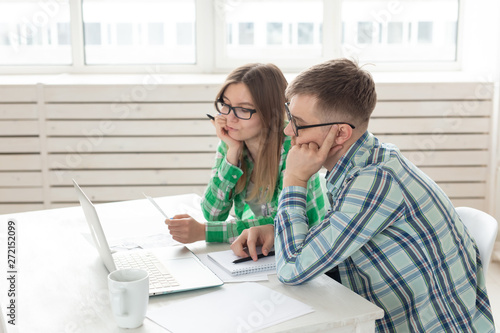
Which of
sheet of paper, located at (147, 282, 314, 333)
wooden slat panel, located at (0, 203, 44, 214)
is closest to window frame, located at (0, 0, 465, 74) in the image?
wooden slat panel, located at (0, 203, 44, 214)

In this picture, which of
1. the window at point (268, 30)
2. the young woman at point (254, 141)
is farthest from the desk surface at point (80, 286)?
the window at point (268, 30)

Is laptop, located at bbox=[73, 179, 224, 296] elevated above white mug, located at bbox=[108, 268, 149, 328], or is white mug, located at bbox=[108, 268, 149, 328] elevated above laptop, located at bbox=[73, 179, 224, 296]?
white mug, located at bbox=[108, 268, 149, 328]

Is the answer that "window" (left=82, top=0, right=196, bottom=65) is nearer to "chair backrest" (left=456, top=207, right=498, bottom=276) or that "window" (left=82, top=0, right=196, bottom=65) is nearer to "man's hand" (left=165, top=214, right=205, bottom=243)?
"man's hand" (left=165, top=214, right=205, bottom=243)

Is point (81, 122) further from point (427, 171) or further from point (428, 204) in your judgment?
point (428, 204)

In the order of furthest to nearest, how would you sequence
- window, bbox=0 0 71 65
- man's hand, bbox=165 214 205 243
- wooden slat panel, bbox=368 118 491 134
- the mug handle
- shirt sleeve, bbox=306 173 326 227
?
1. window, bbox=0 0 71 65
2. wooden slat panel, bbox=368 118 491 134
3. shirt sleeve, bbox=306 173 326 227
4. man's hand, bbox=165 214 205 243
5. the mug handle

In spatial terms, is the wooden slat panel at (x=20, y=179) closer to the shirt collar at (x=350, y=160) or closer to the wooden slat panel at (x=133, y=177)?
the wooden slat panel at (x=133, y=177)

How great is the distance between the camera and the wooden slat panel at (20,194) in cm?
333

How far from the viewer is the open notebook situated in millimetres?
1377

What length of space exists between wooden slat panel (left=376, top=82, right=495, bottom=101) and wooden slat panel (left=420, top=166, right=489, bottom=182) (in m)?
0.41

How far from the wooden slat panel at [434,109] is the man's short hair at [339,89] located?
6.46 ft

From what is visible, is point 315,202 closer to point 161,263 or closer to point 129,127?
point 161,263

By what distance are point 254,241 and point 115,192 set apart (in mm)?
2038

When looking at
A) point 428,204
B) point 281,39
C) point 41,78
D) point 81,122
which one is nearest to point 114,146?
point 81,122

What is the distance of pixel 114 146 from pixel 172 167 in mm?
352
